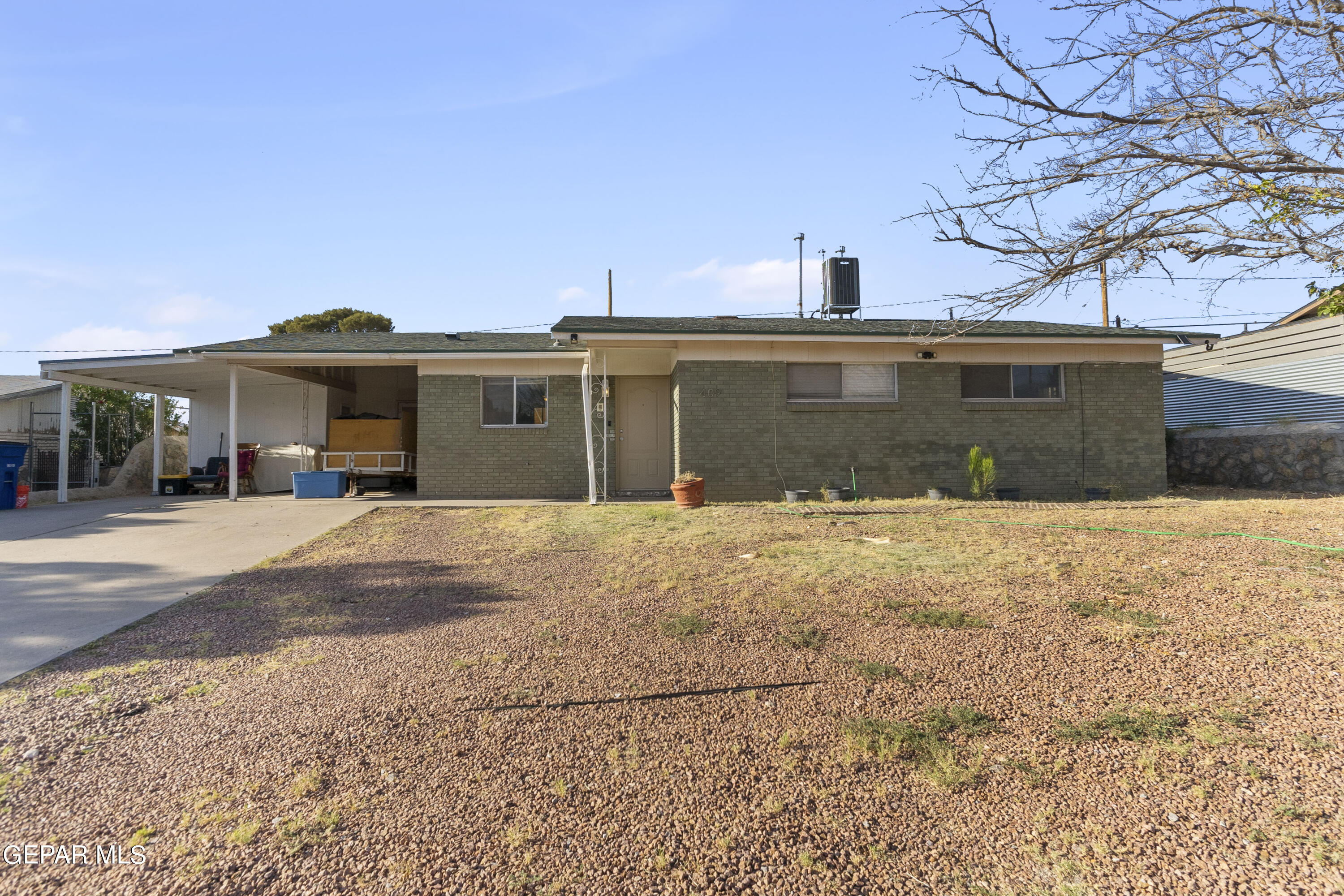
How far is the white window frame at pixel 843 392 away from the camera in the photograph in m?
12.5

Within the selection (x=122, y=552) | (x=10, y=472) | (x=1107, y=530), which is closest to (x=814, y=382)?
(x=1107, y=530)

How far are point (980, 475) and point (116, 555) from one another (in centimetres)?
1226

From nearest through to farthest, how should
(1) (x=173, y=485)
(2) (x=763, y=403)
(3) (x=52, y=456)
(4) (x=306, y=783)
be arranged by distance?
(4) (x=306, y=783), (2) (x=763, y=403), (1) (x=173, y=485), (3) (x=52, y=456)

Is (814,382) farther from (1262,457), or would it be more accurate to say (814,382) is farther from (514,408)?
(1262,457)

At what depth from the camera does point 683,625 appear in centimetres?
483

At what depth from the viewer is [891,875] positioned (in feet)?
8.07

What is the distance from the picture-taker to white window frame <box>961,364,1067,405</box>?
1283 centimetres

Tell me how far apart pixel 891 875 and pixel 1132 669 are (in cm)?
233

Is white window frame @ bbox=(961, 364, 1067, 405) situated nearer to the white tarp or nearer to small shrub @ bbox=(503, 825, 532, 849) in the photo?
small shrub @ bbox=(503, 825, 532, 849)

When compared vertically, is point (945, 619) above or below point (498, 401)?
below

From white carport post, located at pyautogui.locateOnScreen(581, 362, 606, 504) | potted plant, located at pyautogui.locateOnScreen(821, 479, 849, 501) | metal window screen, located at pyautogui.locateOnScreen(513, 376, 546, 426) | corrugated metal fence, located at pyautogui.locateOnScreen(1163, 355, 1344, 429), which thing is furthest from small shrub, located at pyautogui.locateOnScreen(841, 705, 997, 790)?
corrugated metal fence, located at pyautogui.locateOnScreen(1163, 355, 1344, 429)

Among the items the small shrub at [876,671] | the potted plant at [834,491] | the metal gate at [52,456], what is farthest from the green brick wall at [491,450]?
the metal gate at [52,456]

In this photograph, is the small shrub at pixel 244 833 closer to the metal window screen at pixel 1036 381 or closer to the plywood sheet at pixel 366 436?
the metal window screen at pixel 1036 381

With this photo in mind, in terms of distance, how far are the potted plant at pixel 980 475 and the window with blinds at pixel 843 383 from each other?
5.60 ft
